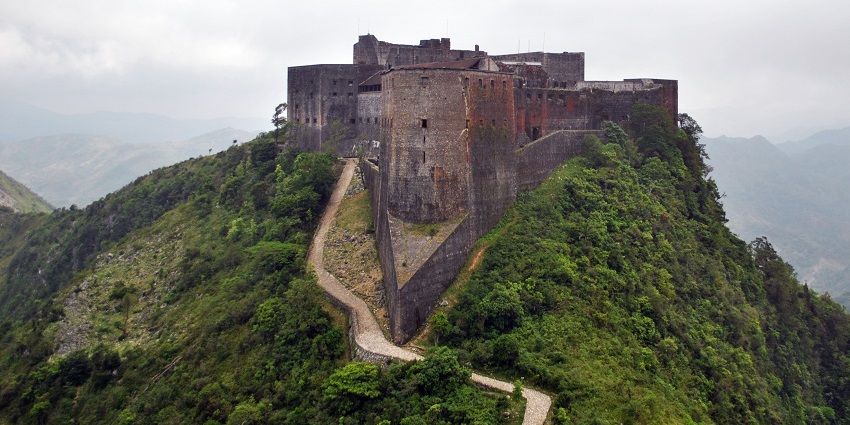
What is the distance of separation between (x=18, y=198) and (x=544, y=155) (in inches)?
3903

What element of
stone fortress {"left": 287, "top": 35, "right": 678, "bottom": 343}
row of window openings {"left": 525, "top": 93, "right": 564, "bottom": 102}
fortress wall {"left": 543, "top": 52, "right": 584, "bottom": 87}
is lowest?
stone fortress {"left": 287, "top": 35, "right": 678, "bottom": 343}

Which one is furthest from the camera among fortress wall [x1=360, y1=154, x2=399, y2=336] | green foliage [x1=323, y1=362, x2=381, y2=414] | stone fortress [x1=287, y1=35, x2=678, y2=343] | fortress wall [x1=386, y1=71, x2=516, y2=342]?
stone fortress [x1=287, y1=35, x2=678, y2=343]

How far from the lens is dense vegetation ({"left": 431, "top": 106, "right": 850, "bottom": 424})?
2733 cm

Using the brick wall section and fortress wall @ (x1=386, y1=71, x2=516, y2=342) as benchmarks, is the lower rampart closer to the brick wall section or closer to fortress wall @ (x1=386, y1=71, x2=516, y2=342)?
fortress wall @ (x1=386, y1=71, x2=516, y2=342)

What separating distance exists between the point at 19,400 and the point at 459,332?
26153mm

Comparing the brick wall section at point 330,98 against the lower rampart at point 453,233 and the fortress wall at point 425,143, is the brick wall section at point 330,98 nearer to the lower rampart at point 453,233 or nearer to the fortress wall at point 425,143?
the lower rampart at point 453,233

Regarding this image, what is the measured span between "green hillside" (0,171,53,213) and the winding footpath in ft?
253

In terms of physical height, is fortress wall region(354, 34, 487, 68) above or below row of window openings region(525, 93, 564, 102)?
above

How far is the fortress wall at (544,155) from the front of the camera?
38281 millimetres

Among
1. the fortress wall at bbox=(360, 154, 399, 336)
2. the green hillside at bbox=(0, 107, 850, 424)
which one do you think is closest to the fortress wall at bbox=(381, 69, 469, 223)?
the fortress wall at bbox=(360, 154, 399, 336)

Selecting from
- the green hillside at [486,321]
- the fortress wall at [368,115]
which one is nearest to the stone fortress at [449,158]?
the green hillside at [486,321]

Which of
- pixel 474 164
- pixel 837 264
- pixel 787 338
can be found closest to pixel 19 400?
pixel 474 164

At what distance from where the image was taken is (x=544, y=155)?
40.4 meters

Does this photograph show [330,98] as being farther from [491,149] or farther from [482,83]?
[491,149]
